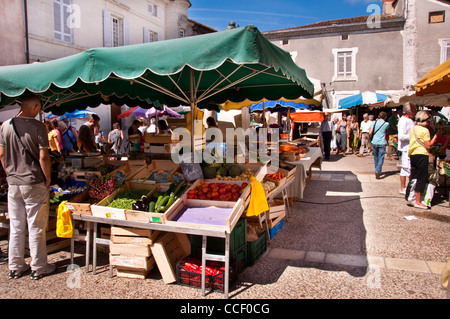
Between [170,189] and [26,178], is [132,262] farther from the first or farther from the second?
[26,178]

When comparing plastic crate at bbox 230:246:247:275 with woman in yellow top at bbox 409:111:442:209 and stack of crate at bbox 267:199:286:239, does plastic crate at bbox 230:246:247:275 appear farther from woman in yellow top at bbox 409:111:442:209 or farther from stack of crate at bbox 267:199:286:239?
woman in yellow top at bbox 409:111:442:209

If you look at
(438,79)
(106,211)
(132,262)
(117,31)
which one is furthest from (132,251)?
(117,31)

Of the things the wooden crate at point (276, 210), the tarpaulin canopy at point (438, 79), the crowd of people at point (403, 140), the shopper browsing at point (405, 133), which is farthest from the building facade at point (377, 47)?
the wooden crate at point (276, 210)

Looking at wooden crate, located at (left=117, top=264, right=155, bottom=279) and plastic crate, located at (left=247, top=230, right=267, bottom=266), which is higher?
plastic crate, located at (left=247, top=230, right=267, bottom=266)

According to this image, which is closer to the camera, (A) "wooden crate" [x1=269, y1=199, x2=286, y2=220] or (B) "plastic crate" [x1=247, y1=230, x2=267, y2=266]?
(B) "plastic crate" [x1=247, y1=230, x2=267, y2=266]

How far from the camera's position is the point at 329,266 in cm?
394

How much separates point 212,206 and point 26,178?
2.02 metres

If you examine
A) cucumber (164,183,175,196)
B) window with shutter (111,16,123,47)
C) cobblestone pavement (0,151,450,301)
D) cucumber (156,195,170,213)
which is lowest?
cobblestone pavement (0,151,450,301)

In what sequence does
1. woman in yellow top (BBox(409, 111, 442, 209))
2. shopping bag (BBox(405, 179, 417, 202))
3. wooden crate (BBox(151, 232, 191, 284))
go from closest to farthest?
wooden crate (BBox(151, 232, 191, 284)) → woman in yellow top (BBox(409, 111, 442, 209)) → shopping bag (BBox(405, 179, 417, 202))

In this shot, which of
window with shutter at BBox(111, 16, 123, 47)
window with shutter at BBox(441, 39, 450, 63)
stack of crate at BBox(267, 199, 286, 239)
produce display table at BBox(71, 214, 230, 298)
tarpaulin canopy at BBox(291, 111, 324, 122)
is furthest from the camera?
window with shutter at BBox(441, 39, 450, 63)

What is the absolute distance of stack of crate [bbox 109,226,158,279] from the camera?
3.62 meters

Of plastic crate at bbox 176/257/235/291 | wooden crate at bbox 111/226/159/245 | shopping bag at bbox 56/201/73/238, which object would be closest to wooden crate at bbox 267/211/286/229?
plastic crate at bbox 176/257/235/291
